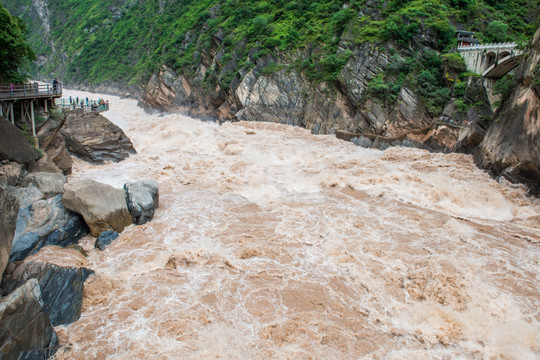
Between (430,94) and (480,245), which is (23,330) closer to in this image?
(480,245)

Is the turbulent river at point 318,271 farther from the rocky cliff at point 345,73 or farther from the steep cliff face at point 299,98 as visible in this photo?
the steep cliff face at point 299,98

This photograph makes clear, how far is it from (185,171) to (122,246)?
1043 cm

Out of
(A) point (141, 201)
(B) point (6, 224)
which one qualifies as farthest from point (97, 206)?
(B) point (6, 224)

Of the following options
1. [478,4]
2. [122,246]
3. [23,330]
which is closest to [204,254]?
[122,246]

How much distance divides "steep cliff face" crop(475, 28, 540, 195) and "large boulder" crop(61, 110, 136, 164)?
81.5 feet

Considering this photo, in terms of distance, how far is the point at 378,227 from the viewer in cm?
1647

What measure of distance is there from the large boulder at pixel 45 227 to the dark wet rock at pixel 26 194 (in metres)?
0.91

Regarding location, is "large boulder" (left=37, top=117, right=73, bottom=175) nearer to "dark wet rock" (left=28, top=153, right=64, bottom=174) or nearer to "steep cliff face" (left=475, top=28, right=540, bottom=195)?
"dark wet rock" (left=28, top=153, right=64, bottom=174)

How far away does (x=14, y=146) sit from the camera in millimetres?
Result: 18328

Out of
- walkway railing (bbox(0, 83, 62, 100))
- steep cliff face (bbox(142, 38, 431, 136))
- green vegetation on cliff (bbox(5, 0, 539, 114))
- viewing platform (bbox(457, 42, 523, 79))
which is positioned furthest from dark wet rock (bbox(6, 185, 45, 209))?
viewing platform (bbox(457, 42, 523, 79))

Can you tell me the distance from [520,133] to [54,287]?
23859mm

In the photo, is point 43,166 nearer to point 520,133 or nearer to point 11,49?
point 11,49

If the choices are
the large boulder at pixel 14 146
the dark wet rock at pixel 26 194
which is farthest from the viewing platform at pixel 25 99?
the dark wet rock at pixel 26 194

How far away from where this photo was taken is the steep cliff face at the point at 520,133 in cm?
2038
